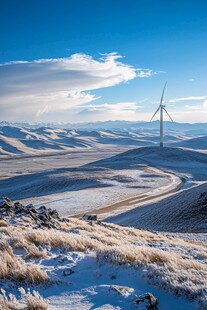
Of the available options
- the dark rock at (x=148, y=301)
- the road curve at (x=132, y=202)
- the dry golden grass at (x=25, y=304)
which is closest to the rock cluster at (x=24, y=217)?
the dry golden grass at (x=25, y=304)

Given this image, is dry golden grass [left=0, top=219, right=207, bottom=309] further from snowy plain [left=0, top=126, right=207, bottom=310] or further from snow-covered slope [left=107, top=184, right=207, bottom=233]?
snow-covered slope [left=107, top=184, right=207, bottom=233]

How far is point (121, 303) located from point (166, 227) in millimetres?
24145

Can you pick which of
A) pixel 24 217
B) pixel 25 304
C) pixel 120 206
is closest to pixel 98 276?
pixel 25 304

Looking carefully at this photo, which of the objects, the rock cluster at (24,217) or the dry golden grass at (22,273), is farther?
the rock cluster at (24,217)

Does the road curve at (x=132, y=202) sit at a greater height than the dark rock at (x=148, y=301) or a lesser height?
lesser

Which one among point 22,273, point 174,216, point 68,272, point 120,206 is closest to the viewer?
point 22,273

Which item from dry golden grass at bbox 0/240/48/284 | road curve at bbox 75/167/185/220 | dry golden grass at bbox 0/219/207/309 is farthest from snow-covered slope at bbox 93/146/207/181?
dry golden grass at bbox 0/240/48/284

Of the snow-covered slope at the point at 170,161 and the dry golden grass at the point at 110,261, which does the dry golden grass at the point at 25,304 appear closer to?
the dry golden grass at the point at 110,261

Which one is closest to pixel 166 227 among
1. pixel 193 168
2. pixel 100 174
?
pixel 100 174

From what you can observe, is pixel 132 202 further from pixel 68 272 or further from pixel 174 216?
pixel 68 272

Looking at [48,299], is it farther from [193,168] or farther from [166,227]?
[193,168]

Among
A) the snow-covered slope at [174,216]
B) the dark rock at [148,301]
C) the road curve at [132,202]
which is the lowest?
the road curve at [132,202]

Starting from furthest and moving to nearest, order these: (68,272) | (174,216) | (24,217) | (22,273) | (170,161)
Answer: (170,161), (174,216), (24,217), (68,272), (22,273)

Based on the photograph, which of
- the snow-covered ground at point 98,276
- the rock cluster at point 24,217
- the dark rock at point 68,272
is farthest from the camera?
the rock cluster at point 24,217
